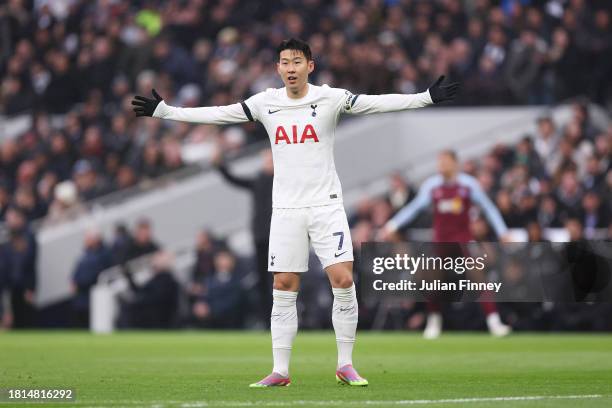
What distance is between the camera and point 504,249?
11367mm

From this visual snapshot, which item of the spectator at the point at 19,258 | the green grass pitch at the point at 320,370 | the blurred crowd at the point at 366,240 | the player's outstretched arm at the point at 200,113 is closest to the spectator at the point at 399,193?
the blurred crowd at the point at 366,240

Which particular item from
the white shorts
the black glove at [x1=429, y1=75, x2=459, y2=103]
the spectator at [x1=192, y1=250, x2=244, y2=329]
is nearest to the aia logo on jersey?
the white shorts

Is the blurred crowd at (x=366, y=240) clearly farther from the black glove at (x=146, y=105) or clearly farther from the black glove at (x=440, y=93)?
the black glove at (x=440, y=93)

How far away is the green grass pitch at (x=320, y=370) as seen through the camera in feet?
27.9

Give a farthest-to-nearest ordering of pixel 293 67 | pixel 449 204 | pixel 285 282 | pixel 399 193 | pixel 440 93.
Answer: pixel 399 193
pixel 449 204
pixel 285 282
pixel 293 67
pixel 440 93

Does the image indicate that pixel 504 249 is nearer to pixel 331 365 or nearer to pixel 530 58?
pixel 331 365

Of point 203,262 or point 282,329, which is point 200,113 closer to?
point 282,329

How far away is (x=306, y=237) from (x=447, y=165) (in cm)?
779

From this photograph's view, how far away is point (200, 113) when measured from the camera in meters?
9.79

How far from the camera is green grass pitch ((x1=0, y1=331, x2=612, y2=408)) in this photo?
8.50 meters

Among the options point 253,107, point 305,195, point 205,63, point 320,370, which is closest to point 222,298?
point 205,63

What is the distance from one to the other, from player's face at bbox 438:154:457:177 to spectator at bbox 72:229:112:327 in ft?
24.8

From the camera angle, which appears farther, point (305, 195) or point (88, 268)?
point (88, 268)

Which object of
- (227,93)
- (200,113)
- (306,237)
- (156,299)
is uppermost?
(227,93)
